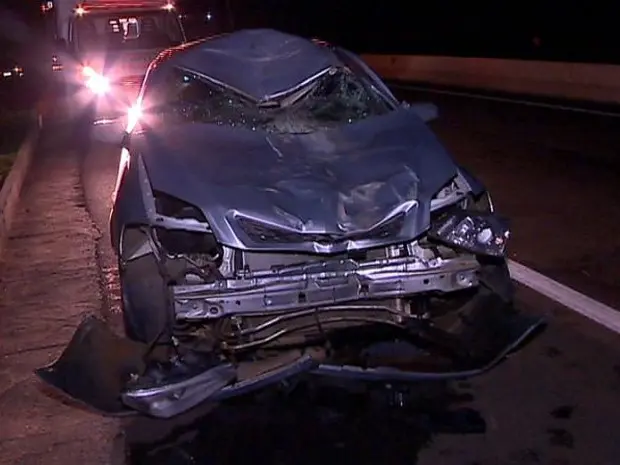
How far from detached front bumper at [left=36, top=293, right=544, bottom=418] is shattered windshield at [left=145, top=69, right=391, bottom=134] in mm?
1675

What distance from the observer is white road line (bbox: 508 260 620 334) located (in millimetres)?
7273

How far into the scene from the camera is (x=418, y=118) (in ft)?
23.5

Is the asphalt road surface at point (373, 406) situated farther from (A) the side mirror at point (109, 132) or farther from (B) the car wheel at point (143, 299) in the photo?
(A) the side mirror at point (109, 132)

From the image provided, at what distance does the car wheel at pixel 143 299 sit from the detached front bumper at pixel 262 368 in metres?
0.10

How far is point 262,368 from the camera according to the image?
5.66 m

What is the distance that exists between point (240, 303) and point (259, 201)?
0.53 m

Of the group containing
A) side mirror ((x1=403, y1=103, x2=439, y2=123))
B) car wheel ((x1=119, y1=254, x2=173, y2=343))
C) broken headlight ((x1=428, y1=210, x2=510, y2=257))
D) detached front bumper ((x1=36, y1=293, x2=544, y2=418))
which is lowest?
A: detached front bumper ((x1=36, y1=293, x2=544, y2=418))

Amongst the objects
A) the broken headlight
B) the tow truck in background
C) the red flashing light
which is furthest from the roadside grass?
the broken headlight

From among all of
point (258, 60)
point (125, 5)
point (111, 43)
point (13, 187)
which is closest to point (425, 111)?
point (258, 60)

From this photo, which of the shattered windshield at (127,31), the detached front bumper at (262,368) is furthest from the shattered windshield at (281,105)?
the shattered windshield at (127,31)

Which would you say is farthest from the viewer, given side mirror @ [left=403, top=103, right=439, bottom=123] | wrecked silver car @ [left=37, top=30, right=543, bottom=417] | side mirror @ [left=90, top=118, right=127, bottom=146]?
side mirror @ [left=90, top=118, right=127, bottom=146]

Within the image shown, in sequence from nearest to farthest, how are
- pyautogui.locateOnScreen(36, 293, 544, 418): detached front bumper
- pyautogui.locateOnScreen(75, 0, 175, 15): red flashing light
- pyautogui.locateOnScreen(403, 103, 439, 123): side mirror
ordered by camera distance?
pyautogui.locateOnScreen(36, 293, 544, 418): detached front bumper < pyautogui.locateOnScreen(403, 103, 439, 123): side mirror < pyautogui.locateOnScreen(75, 0, 175, 15): red flashing light

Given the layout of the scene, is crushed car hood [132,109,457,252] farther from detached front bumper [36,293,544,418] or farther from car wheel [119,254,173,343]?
detached front bumper [36,293,544,418]

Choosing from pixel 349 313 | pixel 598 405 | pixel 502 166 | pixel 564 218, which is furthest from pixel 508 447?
pixel 502 166
